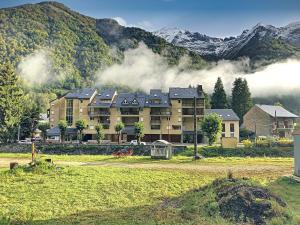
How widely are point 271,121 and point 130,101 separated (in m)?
38.0

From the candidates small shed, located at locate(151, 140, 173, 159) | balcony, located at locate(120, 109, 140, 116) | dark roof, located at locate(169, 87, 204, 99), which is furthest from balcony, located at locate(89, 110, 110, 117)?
small shed, located at locate(151, 140, 173, 159)

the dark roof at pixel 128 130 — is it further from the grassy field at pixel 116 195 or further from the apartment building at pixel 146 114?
the grassy field at pixel 116 195

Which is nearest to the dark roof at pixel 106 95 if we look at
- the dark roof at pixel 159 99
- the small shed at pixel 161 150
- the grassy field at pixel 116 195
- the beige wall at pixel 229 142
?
the dark roof at pixel 159 99

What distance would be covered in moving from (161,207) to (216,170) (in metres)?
15.1

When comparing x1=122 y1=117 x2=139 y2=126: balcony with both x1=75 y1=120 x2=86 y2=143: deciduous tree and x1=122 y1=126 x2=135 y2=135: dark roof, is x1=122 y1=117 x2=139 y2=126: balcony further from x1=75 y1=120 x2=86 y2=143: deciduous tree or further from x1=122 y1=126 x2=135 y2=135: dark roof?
x1=75 y1=120 x2=86 y2=143: deciduous tree

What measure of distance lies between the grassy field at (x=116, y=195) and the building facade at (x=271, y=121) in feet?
204

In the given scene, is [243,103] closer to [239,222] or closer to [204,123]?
[204,123]

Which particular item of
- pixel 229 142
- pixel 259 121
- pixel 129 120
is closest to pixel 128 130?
pixel 129 120

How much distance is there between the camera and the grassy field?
2180 centimetres

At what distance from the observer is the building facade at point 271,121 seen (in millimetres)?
95938

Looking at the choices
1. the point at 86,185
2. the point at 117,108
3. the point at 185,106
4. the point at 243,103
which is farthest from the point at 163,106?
the point at 86,185

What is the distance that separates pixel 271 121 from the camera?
318 feet

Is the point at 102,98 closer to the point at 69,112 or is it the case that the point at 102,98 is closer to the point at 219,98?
the point at 69,112

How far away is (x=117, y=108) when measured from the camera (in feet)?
289
